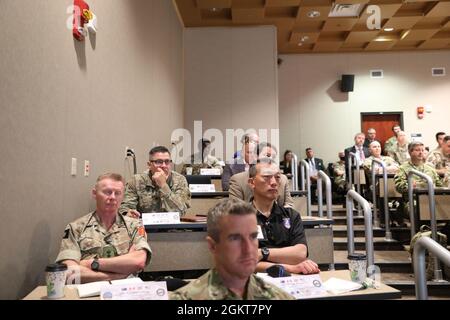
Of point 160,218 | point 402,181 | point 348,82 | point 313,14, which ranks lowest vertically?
point 160,218

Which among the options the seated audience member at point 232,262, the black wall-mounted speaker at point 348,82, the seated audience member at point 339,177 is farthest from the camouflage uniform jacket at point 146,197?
the black wall-mounted speaker at point 348,82

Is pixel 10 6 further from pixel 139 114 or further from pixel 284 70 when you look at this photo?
pixel 284 70

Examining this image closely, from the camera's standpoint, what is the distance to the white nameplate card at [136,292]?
4.91 ft

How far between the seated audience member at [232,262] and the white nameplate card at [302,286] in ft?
1.07

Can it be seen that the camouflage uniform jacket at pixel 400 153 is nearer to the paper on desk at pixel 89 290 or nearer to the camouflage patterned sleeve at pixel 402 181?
the camouflage patterned sleeve at pixel 402 181

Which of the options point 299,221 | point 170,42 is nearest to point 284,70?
point 170,42

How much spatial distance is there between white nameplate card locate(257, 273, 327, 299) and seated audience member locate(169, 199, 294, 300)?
325 millimetres

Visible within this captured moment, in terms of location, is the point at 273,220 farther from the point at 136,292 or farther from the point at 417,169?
the point at 417,169

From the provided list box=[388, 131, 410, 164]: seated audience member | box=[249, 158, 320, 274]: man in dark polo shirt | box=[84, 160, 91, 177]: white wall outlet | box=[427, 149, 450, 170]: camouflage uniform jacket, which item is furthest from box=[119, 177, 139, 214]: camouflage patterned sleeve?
box=[388, 131, 410, 164]: seated audience member

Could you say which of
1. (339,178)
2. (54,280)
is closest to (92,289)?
(54,280)

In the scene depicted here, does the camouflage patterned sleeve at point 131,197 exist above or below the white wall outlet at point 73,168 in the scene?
below

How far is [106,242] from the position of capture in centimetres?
229

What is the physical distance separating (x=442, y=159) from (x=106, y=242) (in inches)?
187

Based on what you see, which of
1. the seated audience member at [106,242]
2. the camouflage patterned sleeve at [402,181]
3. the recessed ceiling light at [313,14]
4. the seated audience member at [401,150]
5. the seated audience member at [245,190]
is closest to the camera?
the seated audience member at [106,242]
